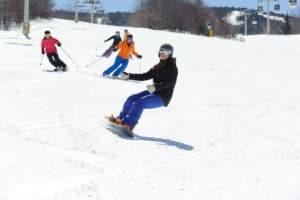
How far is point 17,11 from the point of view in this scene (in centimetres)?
4269

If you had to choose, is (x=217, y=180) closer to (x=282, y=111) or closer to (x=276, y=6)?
(x=282, y=111)

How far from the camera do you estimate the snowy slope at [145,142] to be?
4820mm

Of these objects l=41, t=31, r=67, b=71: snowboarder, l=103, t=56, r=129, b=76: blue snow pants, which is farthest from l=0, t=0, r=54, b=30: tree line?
l=103, t=56, r=129, b=76: blue snow pants

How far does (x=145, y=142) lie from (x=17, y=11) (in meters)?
38.6

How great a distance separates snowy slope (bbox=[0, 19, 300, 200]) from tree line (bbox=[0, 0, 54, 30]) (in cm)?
2365

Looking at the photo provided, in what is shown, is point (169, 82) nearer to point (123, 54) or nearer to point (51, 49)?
point (123, 54)

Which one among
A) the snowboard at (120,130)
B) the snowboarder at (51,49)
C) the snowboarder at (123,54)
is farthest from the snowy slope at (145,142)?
the snowboarder at (123,54)

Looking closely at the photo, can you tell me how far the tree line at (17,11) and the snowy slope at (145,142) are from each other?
23.6 metres

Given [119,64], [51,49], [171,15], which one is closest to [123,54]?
[119,64]

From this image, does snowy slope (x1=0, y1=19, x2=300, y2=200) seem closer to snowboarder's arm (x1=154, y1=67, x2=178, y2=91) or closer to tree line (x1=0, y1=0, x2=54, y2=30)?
snowboarder's arm (x1=154, y1=67, x2=178, y2=91)

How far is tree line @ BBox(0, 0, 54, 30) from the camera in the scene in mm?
38384

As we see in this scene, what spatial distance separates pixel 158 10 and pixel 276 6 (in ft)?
97.2

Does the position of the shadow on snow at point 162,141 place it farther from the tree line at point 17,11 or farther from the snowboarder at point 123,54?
the tree line at point 17,11

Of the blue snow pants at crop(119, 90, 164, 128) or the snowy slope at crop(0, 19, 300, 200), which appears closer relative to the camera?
the snowy slope at crop(0, 19, 300, 200)
